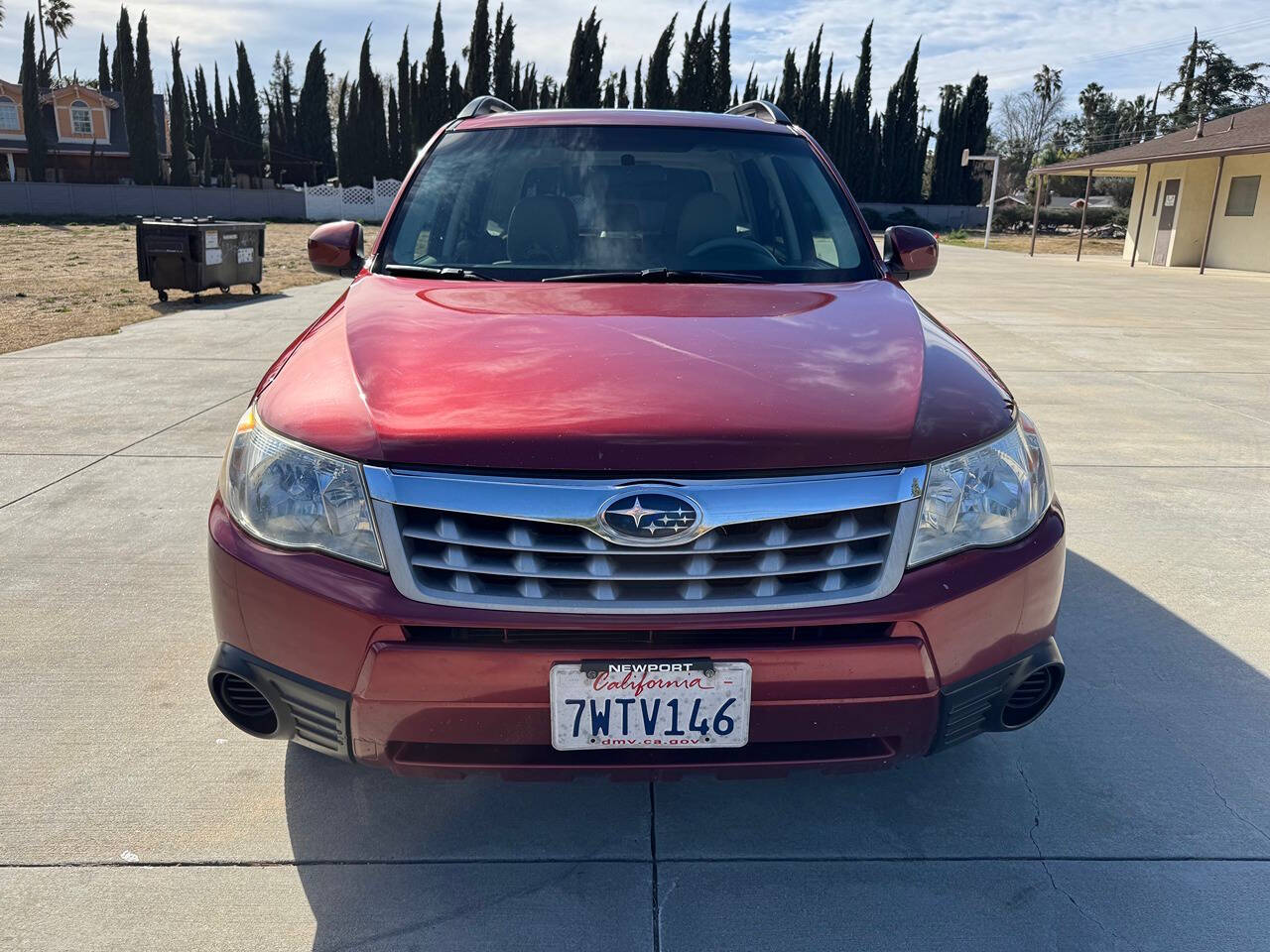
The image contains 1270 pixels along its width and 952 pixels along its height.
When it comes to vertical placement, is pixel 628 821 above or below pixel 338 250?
below

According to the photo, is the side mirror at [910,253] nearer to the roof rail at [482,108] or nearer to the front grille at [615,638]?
the roof rail at [482,108]

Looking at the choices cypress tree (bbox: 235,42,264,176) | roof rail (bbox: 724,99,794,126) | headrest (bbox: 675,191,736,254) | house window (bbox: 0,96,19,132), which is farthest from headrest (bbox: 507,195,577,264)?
cypress tree (bbox: 235,42,264,176)

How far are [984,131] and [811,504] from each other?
191 ft

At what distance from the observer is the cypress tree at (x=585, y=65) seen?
47281mm

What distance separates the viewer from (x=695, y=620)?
187 centimetres

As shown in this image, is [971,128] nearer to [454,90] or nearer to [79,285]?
[454,90]

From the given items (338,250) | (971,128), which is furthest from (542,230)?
(971,128)

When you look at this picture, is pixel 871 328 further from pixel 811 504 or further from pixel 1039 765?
pixel 1039 765

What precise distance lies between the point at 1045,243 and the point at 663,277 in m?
40.5

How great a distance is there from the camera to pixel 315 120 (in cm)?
5797

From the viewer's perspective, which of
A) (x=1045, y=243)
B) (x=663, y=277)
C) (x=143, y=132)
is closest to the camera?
(x=663, y=277)

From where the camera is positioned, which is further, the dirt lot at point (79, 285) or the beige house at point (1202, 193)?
the beige house at point (1202, 193)

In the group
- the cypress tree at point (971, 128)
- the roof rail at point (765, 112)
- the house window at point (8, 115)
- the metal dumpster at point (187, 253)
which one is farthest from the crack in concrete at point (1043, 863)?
the house window at point (8, 115)

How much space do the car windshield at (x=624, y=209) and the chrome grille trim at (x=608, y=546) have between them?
4.07 ft
